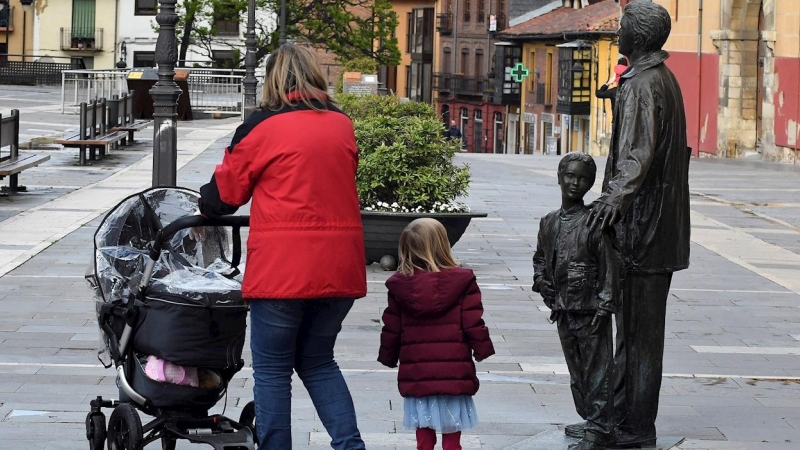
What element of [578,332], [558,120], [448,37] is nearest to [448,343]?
[578,332]

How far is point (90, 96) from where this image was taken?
4344 centimetres

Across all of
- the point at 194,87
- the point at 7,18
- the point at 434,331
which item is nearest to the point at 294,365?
the point at 434,331

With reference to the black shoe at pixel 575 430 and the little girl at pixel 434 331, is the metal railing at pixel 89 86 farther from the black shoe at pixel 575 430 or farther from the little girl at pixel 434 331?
the little girl at pixel 434 331

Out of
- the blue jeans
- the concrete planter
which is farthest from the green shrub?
the blue jeans

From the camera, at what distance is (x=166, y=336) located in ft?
19.1

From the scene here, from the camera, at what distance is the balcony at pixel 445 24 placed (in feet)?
272

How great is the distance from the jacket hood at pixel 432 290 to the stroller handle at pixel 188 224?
0.70m

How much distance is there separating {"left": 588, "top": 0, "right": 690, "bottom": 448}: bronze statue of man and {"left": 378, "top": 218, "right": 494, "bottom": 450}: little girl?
61 centimetres

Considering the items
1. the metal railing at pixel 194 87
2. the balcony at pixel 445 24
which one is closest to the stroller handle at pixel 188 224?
the metal railing at pixel 194 87

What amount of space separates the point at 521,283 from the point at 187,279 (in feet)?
22.1

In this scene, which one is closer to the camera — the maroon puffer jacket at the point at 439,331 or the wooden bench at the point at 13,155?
the maroon puffer jacket at the point at 439,331

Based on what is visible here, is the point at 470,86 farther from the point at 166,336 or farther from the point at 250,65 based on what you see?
the point at 166,336

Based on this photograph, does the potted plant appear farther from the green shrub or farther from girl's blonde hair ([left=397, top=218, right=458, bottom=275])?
girl's blonde hair ([left=397, top=218, right=458, bottom=275])

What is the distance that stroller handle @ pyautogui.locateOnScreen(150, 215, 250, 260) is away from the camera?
19.2 feet
